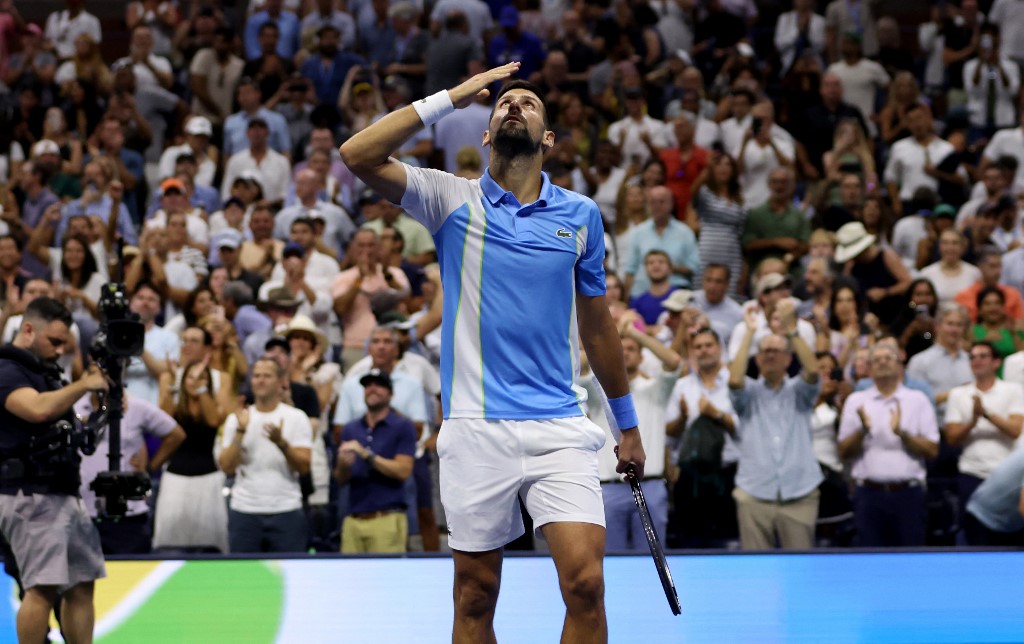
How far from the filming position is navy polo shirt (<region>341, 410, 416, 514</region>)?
9.95 metres

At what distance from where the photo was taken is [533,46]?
16172 mm

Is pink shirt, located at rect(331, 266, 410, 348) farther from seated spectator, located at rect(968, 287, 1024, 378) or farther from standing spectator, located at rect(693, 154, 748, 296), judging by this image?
seated spectator, located at rect(968, 287, 1024, 378)

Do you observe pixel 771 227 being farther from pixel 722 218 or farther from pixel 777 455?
pixel 777 455

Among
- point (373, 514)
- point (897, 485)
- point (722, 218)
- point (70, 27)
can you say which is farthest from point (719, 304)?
point (70, 27)

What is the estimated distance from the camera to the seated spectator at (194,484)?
1005 cm

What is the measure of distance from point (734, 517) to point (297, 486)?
2981mm

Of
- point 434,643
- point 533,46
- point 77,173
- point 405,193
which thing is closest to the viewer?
point 405,193

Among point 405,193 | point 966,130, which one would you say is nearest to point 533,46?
point 966,130

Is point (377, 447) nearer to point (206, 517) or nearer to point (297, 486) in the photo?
point (297, 486)

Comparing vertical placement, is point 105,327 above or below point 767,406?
above

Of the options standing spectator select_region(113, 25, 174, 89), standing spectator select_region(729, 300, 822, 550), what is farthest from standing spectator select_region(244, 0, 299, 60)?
standing spectator select_region(729, 300, 822, 550)

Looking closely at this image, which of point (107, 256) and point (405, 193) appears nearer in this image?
point (405, 193)

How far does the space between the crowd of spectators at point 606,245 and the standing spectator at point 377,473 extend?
2 cm

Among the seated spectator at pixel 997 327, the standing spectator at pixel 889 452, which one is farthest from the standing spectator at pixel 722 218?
the standing spectator at pixel 889 452
